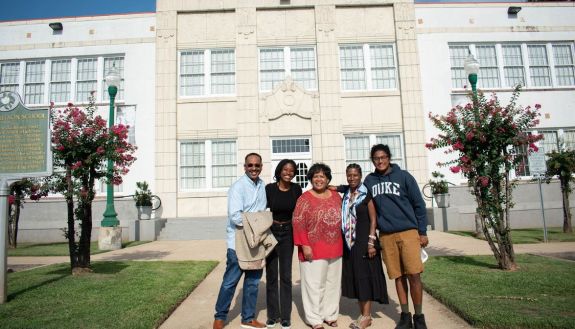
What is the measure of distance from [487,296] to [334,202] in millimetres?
2688

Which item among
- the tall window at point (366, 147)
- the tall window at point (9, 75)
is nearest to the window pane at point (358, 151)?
the tall window at point (366, 147)

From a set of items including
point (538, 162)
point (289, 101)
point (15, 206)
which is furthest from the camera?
point (289, 101)

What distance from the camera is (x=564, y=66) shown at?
691 inches

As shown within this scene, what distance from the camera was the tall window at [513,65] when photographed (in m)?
17.4

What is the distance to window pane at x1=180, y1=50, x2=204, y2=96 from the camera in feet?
55.1

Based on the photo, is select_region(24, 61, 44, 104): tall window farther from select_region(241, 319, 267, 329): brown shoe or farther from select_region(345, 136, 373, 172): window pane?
select_region(241, 319, 267, 329): brown shoe

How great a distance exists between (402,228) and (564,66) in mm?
18617

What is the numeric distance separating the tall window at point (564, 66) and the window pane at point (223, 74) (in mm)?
15243

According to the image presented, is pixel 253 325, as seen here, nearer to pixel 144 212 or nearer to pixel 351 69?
pixel 144 212

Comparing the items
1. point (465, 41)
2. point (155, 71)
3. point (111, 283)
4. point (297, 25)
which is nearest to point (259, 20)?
point (297, 25)

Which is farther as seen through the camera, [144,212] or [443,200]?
[144,212]

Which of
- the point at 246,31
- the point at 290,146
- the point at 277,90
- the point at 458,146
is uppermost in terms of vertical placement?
the point at 246,31

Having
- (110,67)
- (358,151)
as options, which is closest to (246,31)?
(110,67)

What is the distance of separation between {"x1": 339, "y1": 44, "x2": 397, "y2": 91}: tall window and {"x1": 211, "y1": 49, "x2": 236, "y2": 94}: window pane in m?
4.98
